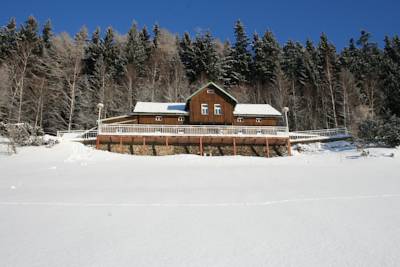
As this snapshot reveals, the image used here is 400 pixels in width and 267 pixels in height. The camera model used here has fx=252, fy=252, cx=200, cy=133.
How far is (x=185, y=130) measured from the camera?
19.5 meters

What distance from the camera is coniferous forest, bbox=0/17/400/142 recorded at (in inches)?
1073

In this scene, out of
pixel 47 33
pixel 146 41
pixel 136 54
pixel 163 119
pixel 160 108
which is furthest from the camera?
pixel 146 41

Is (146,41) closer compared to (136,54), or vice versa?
(136,54)

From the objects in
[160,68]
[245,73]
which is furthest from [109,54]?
[245,73]

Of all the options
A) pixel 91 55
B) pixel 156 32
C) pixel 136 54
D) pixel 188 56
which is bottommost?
pixel 91 55

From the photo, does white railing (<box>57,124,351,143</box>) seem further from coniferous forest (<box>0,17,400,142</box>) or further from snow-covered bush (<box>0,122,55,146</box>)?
coniferous forest (<box>0,17,400,142</box>)

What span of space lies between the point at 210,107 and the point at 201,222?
1967cm

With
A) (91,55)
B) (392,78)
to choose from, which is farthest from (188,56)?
(392,78)

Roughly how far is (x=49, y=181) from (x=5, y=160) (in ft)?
20.8

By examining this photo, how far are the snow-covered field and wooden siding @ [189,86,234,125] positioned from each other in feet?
50.0

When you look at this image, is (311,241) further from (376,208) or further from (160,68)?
(160,68)

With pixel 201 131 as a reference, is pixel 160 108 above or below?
above

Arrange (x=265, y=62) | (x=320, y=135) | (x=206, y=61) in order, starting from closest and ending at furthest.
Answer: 1. (x=320, y=135)
2. (x=206, y=61)
3. (x=265, y=62)

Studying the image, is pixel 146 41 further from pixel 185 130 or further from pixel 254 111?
pixel 185 130
